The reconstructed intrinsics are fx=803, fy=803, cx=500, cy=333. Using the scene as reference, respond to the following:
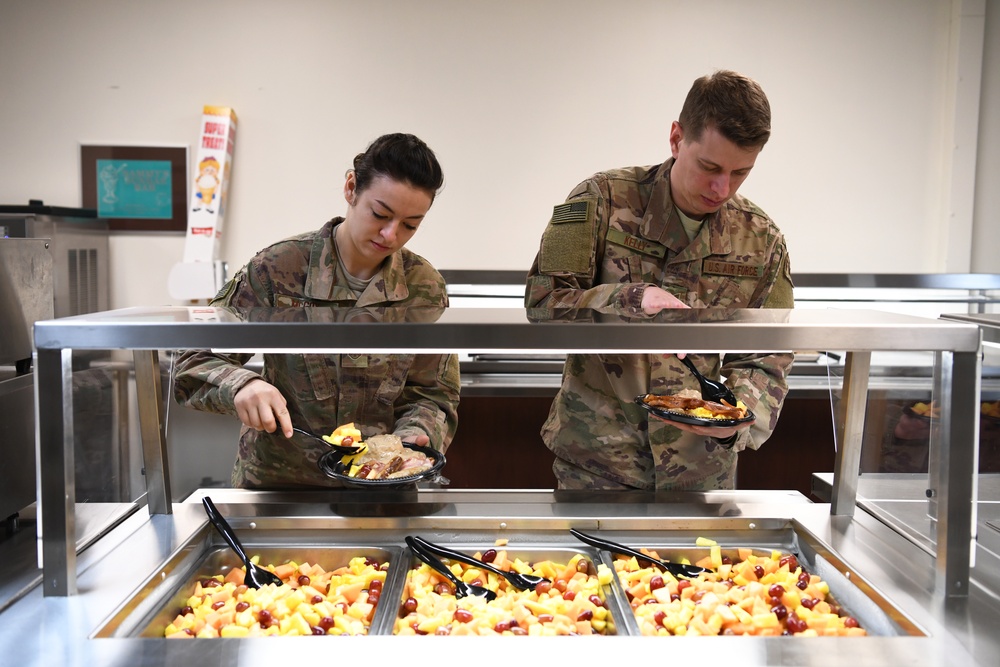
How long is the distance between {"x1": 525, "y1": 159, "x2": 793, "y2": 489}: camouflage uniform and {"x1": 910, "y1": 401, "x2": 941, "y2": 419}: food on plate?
1.60 feet

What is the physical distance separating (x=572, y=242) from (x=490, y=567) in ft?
3.14

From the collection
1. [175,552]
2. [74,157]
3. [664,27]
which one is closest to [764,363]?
[175,552]

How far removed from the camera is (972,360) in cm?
146

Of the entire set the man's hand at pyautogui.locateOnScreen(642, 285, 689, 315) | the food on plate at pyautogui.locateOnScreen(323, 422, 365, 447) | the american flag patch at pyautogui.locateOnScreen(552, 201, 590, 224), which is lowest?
the food on plate at pyautogui.locateOnScreen(323, 422, 365, 447)

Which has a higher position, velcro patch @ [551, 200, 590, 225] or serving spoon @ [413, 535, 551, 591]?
velcro patch @ [551, 200, 590, 225]

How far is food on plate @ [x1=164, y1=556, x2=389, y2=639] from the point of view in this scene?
137cm

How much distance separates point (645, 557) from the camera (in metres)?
1.64

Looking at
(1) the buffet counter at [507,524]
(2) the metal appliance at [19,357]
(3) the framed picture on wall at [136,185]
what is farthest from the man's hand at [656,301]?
(3) the framed picture on wall at [136,185]

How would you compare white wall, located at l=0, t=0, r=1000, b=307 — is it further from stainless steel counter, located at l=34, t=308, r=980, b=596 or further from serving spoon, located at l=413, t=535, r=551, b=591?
stainless steel counter, located at l=34, t=308, r=980, b=596

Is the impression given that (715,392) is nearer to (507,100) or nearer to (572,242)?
(572,242)

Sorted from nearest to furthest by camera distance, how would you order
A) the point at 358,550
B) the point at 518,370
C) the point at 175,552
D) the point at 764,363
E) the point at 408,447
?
the point at 175,552, the point at 358,550, the point at 408,447, the point at 764,363, the point at 518,370

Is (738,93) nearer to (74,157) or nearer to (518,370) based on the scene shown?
(518,370)

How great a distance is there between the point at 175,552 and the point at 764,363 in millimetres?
1490

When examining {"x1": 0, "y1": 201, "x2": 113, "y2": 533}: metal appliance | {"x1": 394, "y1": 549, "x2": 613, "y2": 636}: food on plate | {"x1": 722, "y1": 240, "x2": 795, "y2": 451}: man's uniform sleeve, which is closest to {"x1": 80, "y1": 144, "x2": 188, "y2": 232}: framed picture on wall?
{"x1": 0, "y1": 201, "x2": 113, "y2": 533}: metal appliance
